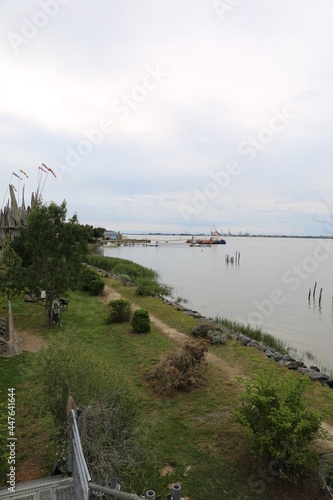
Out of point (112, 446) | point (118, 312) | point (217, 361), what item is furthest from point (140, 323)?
point (112, 446)

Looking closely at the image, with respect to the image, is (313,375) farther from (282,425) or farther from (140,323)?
(140,323)

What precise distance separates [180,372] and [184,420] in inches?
62.3

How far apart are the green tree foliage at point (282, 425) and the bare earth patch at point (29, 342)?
7.51 m

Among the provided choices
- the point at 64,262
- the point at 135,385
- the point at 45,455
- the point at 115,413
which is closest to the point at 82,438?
the point at 115,413

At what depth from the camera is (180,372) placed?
8281 mm

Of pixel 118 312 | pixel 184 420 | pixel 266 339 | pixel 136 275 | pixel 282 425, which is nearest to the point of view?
pixel 282 425

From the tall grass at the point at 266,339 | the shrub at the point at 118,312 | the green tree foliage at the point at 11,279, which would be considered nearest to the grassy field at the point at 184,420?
the shrub at the point at 118,312

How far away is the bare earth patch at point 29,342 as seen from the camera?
34.4ft

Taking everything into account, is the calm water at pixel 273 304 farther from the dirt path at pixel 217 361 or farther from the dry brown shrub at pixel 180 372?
the dry brown shrub at pixel 180 372

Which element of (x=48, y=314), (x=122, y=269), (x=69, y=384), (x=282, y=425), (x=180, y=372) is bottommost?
(x=180, y=372)

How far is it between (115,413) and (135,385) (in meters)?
3.92

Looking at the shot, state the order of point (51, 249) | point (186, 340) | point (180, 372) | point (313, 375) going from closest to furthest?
point (180, 372) → point (313, 375) → point (186, 340) → point (51, 249)

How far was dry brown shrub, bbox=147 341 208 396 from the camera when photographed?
26.4 feet

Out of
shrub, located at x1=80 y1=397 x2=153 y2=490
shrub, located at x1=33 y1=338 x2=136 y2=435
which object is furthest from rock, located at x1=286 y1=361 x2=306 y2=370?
shrub, located at x1=33 y1=338 x2=136 y2=435
